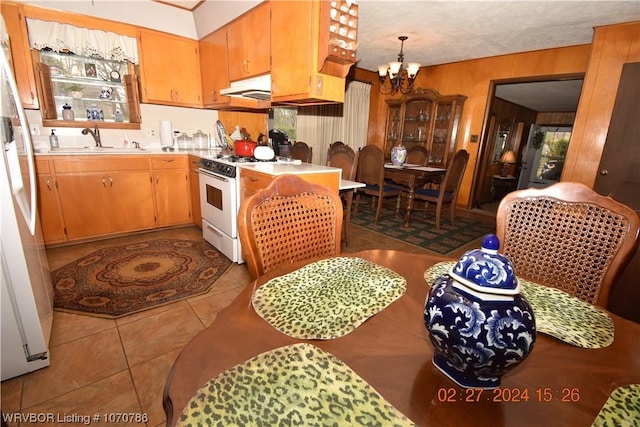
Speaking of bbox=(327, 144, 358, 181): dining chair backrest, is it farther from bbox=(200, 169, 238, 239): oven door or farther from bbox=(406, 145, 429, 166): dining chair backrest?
bbox=(406, 145, 429, 166): dining chair backrest

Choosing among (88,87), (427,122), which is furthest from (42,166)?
(427,122)

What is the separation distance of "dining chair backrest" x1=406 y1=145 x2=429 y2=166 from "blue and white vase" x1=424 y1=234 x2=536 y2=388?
14.5 ft

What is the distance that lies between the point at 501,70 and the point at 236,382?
5116 millimetres

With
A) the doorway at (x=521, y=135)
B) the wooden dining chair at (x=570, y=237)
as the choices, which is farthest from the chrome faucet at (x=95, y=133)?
the doorway at (x=521, y=135)

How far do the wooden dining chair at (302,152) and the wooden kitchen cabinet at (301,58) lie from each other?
1.55 meters

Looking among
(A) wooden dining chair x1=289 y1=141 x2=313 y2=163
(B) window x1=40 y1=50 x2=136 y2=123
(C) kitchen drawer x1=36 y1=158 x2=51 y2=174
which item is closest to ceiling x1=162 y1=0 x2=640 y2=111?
(B) window x1=40 y1=50 x2=136 y2=123

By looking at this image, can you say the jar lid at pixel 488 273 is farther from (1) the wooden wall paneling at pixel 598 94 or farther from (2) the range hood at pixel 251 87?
(1) the wooden wall paneling at pixel 598 94

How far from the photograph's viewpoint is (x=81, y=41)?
2.98 m

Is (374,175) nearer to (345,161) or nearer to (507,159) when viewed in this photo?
(345,161)

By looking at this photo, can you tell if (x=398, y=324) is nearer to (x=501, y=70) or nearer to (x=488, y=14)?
(x=488, y=14)

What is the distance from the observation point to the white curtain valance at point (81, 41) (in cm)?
278

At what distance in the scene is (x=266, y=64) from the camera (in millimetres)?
2602

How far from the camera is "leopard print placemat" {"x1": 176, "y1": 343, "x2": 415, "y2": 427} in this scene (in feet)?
1.44

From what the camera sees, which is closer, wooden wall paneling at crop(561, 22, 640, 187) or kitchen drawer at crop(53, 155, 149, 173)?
kitchen drawer at crop(53, 155, 149, 173)
